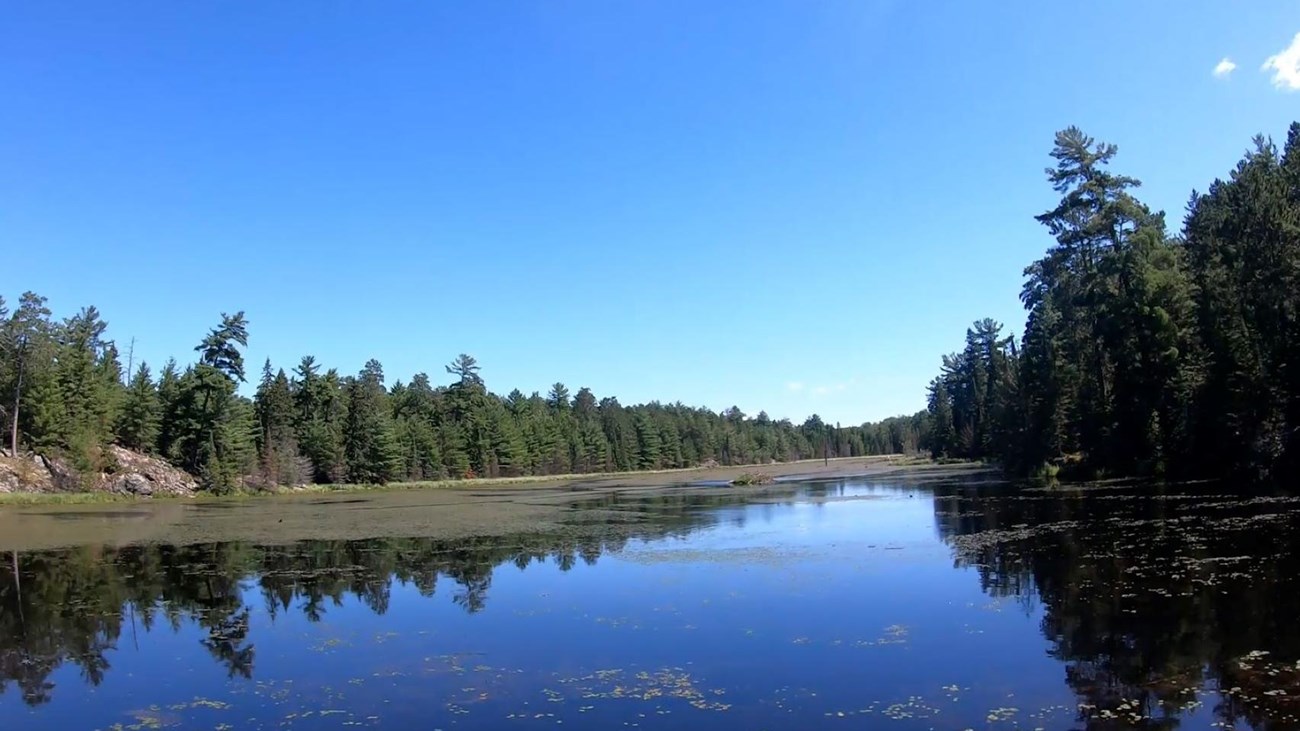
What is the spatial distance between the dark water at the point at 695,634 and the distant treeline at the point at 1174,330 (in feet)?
35.1

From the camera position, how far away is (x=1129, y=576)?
16531mm

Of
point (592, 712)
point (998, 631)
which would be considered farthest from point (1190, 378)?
point (592, 712)

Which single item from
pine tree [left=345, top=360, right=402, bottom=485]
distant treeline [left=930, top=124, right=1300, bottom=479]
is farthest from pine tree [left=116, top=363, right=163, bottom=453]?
distant treeline [left=930, top=124, right=1300, bottom=479]

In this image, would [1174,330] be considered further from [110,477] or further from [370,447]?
[370,447]

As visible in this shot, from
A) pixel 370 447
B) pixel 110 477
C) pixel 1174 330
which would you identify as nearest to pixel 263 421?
pixel 370 447

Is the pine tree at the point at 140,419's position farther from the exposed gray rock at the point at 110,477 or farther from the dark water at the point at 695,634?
the dark water at the point at 695,634

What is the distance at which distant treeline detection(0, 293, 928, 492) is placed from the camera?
222 ft

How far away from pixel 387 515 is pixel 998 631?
3883 centimetres

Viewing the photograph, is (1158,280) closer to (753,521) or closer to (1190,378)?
(1190,378)

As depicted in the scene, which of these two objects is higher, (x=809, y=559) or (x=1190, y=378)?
(x=1190, y=378)

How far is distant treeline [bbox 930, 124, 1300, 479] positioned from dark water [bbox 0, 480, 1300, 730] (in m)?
10.7

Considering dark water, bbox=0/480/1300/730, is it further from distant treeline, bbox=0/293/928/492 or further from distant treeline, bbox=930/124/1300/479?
distant treeline, bbox=0/293/928/492

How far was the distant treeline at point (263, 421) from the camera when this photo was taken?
6756cm

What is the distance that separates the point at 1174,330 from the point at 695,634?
39.2 meters
